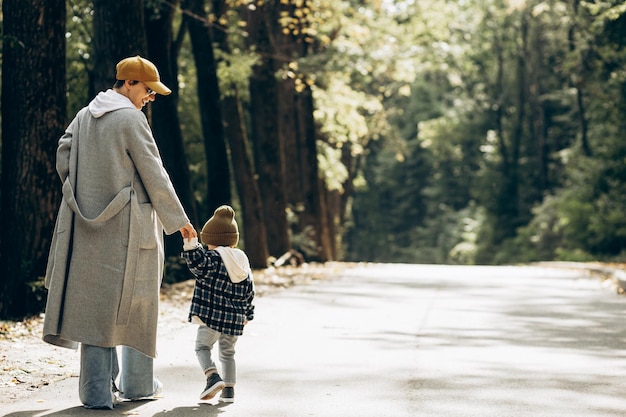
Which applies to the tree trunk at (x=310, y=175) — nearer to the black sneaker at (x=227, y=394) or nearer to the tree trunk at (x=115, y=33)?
the tree trunk at (x=115, y=33)

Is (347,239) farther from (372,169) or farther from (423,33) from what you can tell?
(423,33)

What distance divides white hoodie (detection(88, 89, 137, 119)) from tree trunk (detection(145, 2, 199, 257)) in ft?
39.1

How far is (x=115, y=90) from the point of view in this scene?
739 centimetres

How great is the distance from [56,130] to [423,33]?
26083 millimetres

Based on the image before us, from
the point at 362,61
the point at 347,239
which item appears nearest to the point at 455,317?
the point at 362,61

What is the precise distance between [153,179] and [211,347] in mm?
1222

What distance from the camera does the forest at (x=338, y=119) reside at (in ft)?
42.7

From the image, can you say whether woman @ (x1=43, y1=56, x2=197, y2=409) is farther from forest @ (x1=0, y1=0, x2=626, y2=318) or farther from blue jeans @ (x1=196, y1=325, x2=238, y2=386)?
forest @ (x1=0, y1=0, x2=626, y2=318)

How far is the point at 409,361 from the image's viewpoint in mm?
9977

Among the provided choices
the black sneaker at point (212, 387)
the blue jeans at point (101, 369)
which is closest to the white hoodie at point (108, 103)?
the blue jeans at point (101, 369)

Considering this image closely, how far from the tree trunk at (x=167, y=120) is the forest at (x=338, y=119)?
28mm

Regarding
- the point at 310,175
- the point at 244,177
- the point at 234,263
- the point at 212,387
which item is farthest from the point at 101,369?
the point at 310,175

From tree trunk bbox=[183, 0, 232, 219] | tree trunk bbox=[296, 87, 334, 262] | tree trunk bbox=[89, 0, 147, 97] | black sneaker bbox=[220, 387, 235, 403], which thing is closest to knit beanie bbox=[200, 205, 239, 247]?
black sneaker bbox=[220, 387, 235, 403]

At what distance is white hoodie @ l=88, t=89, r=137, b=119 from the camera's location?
718 centimetres
